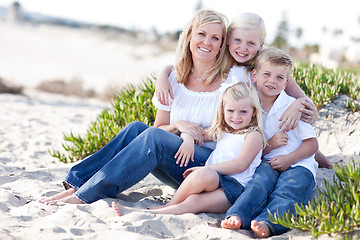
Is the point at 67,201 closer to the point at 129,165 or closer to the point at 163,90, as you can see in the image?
the point at 129,165

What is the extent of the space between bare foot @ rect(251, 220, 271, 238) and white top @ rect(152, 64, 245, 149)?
925 millimetres

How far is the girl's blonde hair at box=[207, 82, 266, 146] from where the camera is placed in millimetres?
3182

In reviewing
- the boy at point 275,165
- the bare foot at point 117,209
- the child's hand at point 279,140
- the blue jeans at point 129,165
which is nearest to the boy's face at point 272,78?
the boy at point 275,165

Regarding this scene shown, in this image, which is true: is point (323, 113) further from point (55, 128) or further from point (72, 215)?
point (55, 128)

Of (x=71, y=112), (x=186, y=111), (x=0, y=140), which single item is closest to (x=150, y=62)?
(x=71, y=112)

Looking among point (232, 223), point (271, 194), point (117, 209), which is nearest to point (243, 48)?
point (271, 194)

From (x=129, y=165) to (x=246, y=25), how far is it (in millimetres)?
1538

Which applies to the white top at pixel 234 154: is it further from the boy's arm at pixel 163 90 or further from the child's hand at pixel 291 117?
the boy's arm at pixel 163 90

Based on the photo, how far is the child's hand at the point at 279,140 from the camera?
3.20m

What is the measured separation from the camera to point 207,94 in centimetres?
354

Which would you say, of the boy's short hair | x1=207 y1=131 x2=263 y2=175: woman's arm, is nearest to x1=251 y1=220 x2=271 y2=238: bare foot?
x1=207 y1=131 x2=263 y2=175: woman's arm

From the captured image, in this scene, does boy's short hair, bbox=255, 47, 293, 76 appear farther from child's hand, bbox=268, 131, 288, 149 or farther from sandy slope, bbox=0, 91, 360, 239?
sandy slope, bbox=0, 91, 360, 239

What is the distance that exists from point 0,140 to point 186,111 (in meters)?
3.63

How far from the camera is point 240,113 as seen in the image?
3178mm
